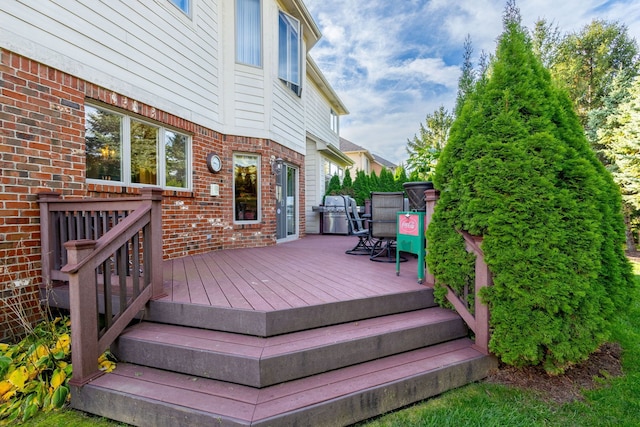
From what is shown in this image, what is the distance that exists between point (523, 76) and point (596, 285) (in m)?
1.81

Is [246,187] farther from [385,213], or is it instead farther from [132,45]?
[385,213]

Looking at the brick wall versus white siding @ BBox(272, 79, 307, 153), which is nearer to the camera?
the brick wall

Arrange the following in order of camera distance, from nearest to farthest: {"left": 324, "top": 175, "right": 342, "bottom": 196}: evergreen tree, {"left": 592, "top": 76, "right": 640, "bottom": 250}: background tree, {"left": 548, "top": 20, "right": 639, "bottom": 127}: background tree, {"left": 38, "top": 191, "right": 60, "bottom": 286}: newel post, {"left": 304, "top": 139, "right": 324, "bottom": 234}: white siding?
{"left": 38, "top": 191, "right": 60, "bottom": 286}: newel post
{"left": 592, "top": 76, "right": 640, "bottom": 250}: background tree
{"left": 304, "top": 139, "right": 324, "bottom": 234}: white siding
{"left": 324, "top": 175, "right": 342, "bottom": 196}: evergreen tree
{"left": 548, "top": 20, "right": 639, "bottom": 127}: background tree

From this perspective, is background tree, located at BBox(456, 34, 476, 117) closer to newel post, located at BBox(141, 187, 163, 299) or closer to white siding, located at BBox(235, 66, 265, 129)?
white siding, located at BBox(235, 66, 265, 129)

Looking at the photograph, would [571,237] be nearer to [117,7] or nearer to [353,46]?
[117,7]

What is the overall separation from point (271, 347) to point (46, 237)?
2.67 metres

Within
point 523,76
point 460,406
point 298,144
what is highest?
point 298,144

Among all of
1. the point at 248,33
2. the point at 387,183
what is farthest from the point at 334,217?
the point at 248,33

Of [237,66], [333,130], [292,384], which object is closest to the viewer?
[292,384]

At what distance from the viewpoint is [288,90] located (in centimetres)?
732

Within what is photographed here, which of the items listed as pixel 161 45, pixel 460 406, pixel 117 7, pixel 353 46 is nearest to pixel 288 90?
pixel 161 45

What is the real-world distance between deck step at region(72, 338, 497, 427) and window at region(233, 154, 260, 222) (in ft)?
13.9

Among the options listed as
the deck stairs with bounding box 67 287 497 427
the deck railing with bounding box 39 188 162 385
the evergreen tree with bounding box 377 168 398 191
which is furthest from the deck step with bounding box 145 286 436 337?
the evergreen tree with bounding box 377 168 398 191

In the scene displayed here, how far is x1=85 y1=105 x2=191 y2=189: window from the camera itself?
145 inches
